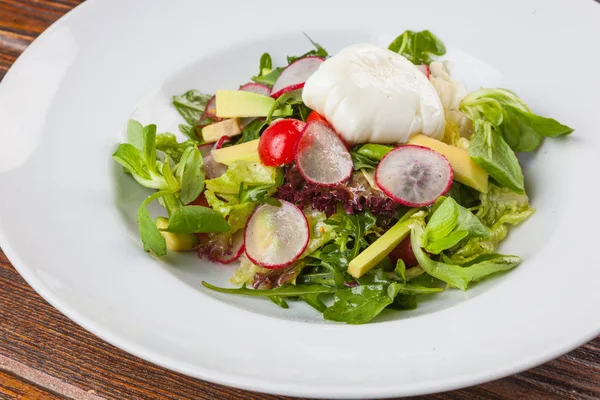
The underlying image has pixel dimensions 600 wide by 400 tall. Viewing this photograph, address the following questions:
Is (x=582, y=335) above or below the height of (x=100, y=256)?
above

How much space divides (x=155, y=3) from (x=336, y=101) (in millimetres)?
1509

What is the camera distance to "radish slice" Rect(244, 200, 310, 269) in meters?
2.59

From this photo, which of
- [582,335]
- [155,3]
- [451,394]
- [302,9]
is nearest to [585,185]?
[582,335]

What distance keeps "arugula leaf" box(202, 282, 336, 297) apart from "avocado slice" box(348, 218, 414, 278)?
5.4 inches

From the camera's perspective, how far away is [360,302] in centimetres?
237

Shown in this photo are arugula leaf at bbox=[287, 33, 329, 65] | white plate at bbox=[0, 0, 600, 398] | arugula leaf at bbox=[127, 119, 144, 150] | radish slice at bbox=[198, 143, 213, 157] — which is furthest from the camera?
arugula leaf at bbox=[287, 33, 329, 65]

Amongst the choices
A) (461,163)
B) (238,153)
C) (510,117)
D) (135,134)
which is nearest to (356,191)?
(461,163)

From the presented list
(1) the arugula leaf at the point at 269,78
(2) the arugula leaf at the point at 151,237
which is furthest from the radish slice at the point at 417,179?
(1) the arugula leaf at the point at 269,78

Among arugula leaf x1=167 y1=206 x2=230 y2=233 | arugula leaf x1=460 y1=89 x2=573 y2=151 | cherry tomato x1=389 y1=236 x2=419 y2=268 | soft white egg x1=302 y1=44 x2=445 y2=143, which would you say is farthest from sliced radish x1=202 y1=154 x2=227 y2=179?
arugula leaf x1=460 y1=89 x2=573 y2=151

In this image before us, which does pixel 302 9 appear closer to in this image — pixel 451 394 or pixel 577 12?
pixel 577 12

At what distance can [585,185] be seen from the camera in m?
2.60

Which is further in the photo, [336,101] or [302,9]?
[302,9]

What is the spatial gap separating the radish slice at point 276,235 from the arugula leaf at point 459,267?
1.43 feet

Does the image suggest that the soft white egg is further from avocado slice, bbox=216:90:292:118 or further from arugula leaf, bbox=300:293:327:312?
arugula leaf, bbox=300:293:327:312
